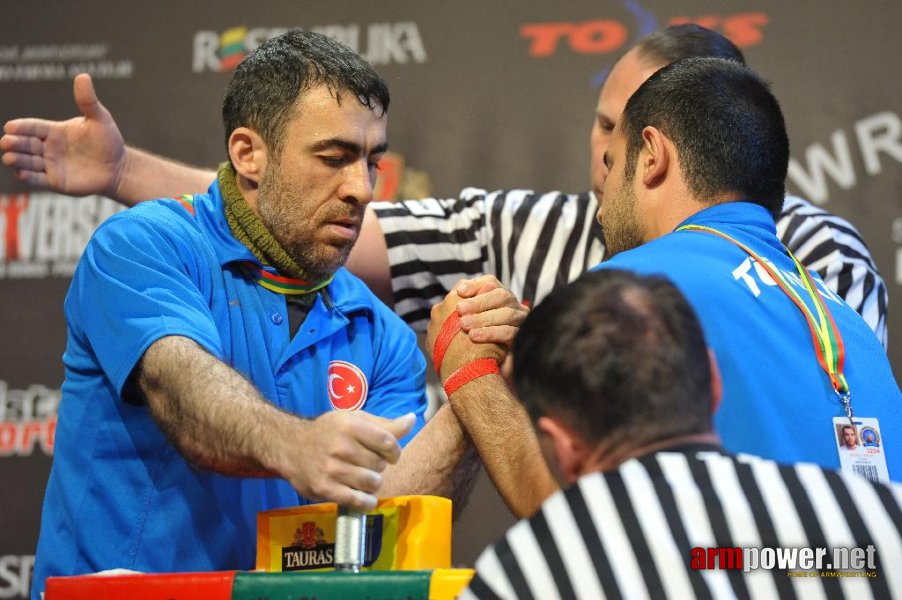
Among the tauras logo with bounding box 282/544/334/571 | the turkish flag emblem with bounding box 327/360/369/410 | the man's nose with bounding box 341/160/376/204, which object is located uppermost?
the man's nose with bounding box 341/160/376/204

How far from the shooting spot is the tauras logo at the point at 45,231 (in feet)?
10.6

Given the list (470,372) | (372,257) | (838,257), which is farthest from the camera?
(372,257)

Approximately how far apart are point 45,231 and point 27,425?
56cm

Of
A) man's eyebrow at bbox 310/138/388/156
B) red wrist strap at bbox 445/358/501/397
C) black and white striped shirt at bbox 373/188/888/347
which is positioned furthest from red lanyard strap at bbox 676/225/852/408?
black and white striped shirt at bbox 373/188/888/347

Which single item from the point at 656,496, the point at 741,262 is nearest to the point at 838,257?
the point at 741,262

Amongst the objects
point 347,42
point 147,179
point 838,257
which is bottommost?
point 838,257

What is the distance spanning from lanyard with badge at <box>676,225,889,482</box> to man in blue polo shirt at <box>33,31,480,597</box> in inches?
22.2

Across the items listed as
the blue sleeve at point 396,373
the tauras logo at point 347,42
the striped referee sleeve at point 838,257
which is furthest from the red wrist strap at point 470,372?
the tauras logo at point 347,42

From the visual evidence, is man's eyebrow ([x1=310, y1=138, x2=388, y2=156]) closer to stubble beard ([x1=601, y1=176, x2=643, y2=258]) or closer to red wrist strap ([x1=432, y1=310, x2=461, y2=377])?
red wrist strap ([x1=432, y1=310, x2=461, y2=377])

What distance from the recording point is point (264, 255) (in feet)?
6.27

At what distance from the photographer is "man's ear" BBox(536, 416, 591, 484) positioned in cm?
108

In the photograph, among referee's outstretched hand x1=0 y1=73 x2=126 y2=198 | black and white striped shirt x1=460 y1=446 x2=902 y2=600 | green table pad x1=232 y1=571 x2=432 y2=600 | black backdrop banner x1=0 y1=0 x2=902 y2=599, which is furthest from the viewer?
black backdrop banner x1=0 y1=0 x2=902 y2=599

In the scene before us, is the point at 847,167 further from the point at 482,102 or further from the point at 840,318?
the point at 840,318

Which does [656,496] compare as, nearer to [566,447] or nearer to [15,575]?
[566,447]
